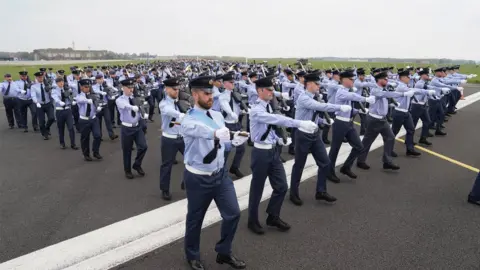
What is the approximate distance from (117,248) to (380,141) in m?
8.96

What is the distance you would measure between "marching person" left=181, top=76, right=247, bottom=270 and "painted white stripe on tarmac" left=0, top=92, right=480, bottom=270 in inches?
34.8

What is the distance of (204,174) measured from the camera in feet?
12.2

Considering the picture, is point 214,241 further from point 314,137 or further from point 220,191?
point 314,137

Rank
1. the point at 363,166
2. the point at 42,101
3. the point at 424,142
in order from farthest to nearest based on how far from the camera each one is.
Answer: the point at 42,101
the point at 424,142
the point at 363,166

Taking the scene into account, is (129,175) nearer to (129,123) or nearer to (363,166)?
(129,123)

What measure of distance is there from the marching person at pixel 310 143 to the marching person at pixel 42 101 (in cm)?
947

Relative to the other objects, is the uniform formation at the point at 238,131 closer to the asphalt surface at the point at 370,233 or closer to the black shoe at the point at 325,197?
the black shoe at the point at 325,197

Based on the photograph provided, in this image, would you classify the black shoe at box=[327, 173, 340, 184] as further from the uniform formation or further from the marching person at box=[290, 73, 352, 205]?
the marching person at box=[290, 73, 352, 205]

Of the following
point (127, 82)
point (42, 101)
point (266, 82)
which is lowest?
point (42, 101)

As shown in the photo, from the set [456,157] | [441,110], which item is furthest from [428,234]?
[441,110]

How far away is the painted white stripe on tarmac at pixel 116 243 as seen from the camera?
4.04 metres

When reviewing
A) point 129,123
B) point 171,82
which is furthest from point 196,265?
point 129,123

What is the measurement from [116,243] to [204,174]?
1883 millimetres

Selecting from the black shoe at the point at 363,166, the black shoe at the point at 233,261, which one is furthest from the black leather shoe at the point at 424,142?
the black shoe at the point at 233,261
